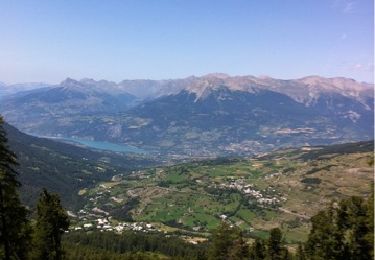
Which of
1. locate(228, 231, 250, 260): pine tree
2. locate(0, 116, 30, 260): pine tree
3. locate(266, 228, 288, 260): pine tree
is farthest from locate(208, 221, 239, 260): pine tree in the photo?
locate(0, 116, 30, 260): pine tree

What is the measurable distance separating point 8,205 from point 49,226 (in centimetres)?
1046

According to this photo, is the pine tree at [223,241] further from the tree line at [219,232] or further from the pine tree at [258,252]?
the pine tree at [258,252]

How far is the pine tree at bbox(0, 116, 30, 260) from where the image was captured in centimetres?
3316

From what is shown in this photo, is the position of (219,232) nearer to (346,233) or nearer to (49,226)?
(346,233)

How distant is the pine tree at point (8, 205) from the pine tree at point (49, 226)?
6022 millimetres

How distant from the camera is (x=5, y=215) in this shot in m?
34.4

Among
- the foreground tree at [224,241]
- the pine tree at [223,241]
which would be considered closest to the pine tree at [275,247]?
the foreground tree at [224,241]

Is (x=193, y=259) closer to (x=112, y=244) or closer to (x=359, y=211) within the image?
(x=112, y=244)

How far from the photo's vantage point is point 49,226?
44.0 meters

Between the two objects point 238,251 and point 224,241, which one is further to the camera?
point 224,241

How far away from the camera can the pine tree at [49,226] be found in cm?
4391

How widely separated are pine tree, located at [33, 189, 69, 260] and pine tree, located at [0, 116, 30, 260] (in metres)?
6.02

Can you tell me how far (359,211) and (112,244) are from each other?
12851 cm

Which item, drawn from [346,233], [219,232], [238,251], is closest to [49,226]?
[346,233]
